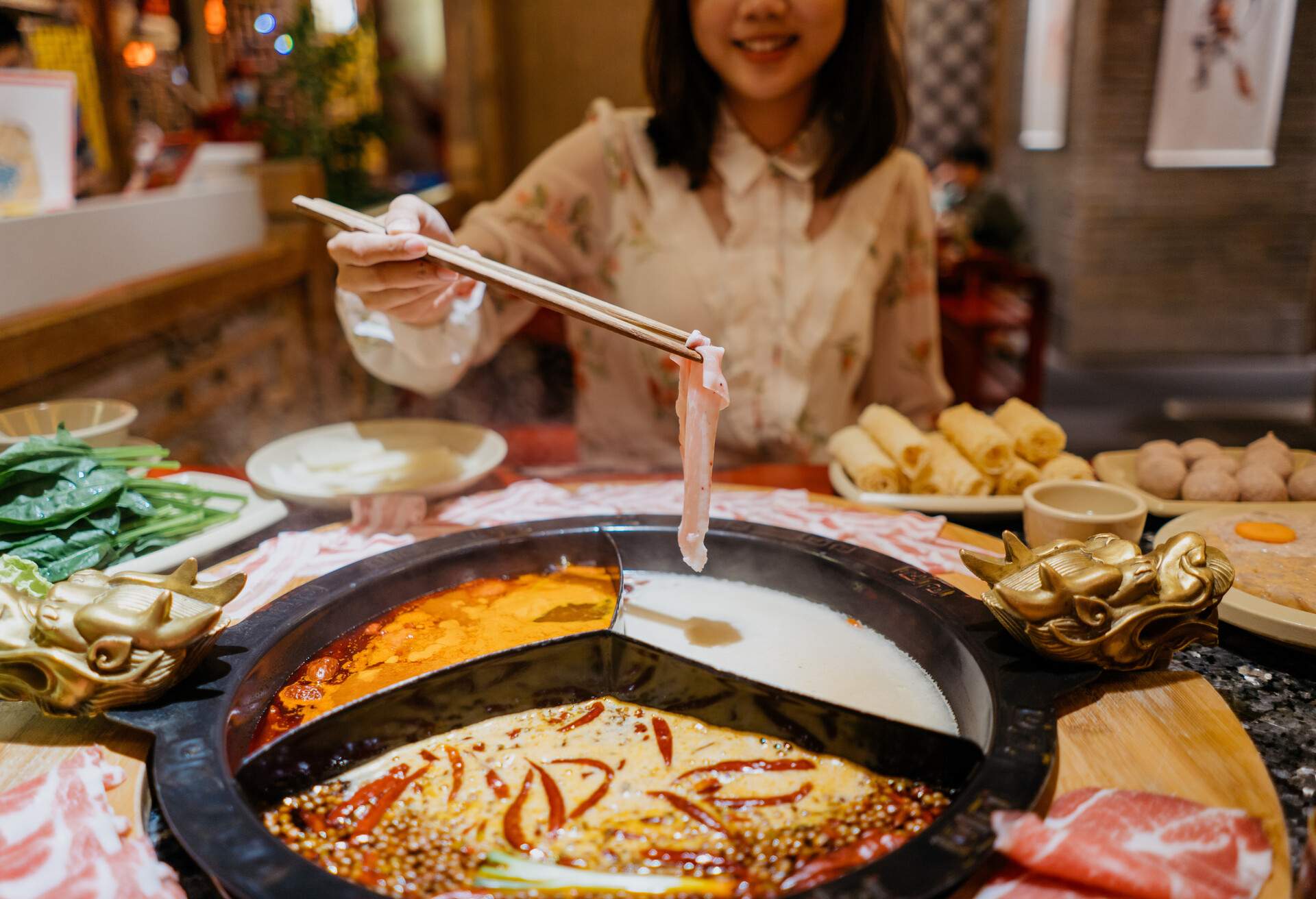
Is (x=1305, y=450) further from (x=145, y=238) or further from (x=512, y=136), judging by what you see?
(x=512, y=136)

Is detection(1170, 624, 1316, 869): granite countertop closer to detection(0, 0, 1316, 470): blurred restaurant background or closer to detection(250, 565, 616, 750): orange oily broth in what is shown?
detection(250, 565, 616, 750): orange oily broth

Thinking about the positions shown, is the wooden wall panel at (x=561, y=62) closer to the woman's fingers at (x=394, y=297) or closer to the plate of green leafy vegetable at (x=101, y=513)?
the woman's fingers at (x=394, y=297)

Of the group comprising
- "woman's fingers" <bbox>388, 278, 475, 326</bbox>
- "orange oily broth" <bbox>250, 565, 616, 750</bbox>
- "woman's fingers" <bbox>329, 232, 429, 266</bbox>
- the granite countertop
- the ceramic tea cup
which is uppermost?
"woman's fingers" <bbox>329, 232, 429, 266</bbox>

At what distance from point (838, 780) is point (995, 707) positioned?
0.19 meters

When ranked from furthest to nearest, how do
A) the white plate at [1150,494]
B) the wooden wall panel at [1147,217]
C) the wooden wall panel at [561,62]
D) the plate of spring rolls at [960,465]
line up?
the wooden wall panel at [561,62] → the wooden wall panel at [1147,217] → the plate of spring rolls at [960,465] → the white plate at [1150,494]

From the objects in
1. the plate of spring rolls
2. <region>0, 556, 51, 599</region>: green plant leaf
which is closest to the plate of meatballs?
the plate of spring rolls

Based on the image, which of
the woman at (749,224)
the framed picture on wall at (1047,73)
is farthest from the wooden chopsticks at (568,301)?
the framed picture on wall at (1047,73)

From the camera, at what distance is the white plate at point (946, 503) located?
1.68 m

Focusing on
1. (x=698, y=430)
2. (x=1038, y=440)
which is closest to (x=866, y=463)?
(x=1038, y=440)

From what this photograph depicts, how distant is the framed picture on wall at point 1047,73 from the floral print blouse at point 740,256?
17.5ft

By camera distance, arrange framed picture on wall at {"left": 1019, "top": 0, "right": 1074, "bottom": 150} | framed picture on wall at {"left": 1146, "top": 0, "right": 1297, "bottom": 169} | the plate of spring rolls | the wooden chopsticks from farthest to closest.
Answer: framed picture on wall at {"left": 1019, "top": 0, "right": 1074, "bottom": 150} < framed picture on wall at {"left": 1146, "top": 0, "right": 1297, "bottom": 169} < the plate of spring rolls < the wooden chopsticks

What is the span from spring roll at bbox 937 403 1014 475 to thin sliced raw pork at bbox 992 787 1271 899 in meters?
0.99

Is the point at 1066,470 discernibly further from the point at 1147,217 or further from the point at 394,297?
the point at 1147,217

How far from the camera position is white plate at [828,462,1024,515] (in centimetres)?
168
